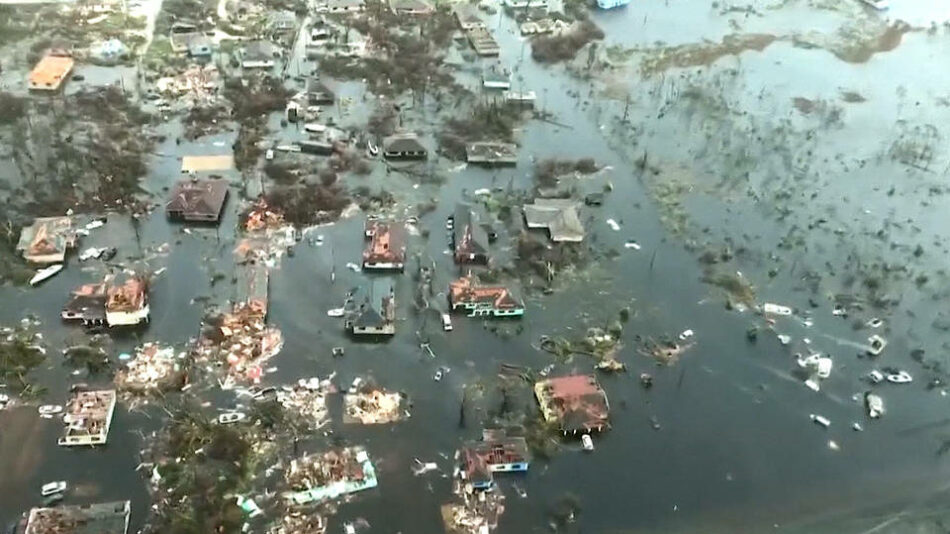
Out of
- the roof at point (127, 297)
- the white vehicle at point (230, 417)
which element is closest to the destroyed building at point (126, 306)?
the roof at point (127, 297)

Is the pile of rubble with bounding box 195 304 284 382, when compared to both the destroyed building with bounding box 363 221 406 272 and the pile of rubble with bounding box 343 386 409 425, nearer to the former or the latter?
the pile of rubble with bounding box 343 386 409 425

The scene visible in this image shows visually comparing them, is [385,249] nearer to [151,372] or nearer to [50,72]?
[151,372]

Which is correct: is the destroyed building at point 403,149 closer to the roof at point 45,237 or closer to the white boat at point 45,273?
the roof at point 45,237

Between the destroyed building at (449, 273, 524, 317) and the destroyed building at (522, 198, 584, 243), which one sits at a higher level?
the destroyed building at (522, 198, 584, 243)

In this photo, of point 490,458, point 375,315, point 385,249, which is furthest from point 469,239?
point 490,458

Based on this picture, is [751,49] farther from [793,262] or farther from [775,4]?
[793,262]

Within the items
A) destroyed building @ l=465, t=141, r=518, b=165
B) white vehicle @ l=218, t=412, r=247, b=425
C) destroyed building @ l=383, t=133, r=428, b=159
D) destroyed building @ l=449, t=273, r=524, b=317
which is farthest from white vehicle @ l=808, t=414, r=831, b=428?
destroyed building @ l=383, t=133, r=428, b=159

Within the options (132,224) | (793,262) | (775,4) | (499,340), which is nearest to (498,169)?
(499,340)
